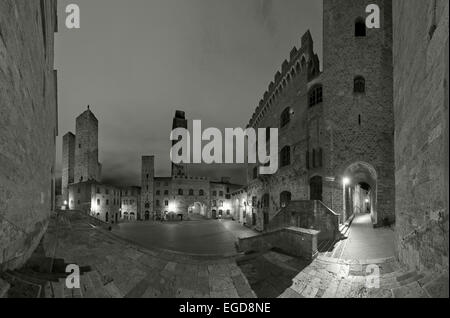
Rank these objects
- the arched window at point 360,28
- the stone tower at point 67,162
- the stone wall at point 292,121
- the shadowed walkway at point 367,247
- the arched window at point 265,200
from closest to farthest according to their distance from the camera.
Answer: the shadowed walkway at point 367,247
the arched window at point 360,28
the stone wall at point 292,121
the arched window at point 265,200
the stone tower at point 67,162

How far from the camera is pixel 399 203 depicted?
506 cm

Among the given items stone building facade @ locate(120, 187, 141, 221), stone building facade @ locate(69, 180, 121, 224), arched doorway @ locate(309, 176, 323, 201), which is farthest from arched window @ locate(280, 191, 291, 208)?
stone building facade @ locate(120, 187, 141, 221)

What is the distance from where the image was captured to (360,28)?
1265 centimetres

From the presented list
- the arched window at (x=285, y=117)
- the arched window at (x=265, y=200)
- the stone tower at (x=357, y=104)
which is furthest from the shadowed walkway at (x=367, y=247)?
the arched window at (x=285, y=117)

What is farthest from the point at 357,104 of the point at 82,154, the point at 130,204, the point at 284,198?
the point at 130,204

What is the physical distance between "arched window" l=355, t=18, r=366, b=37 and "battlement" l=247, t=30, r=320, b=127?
2.93m

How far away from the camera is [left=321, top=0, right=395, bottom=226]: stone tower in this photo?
11.2m

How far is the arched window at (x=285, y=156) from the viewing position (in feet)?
54.2

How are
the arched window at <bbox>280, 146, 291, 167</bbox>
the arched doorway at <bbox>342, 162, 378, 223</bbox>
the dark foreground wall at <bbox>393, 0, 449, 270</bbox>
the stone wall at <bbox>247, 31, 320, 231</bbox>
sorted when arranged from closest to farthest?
the dark foreground wall at <bbox>393, 0, 449, 270</bbox> → the arched doorway at <bbox>342, 162, 378, 223</bbox> → the stone wall at <bbox>247, 31, 320, 231</bbox> → the arched window at <bbox>280, 146, 291, 167</bbox>

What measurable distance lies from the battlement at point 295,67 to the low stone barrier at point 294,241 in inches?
487

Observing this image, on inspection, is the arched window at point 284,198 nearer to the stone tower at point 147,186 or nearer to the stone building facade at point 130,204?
the stone tower at point 147,186

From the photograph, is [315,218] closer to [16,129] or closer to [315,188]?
[315,188]

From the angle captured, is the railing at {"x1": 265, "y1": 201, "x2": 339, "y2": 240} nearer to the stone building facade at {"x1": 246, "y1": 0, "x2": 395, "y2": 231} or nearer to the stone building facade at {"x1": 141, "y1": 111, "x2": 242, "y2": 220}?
the stone building facade at {"x1": 246, "y1": 0, "x2": 395, "y2": 231}

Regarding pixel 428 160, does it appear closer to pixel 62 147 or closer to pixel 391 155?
pixel 391 155
